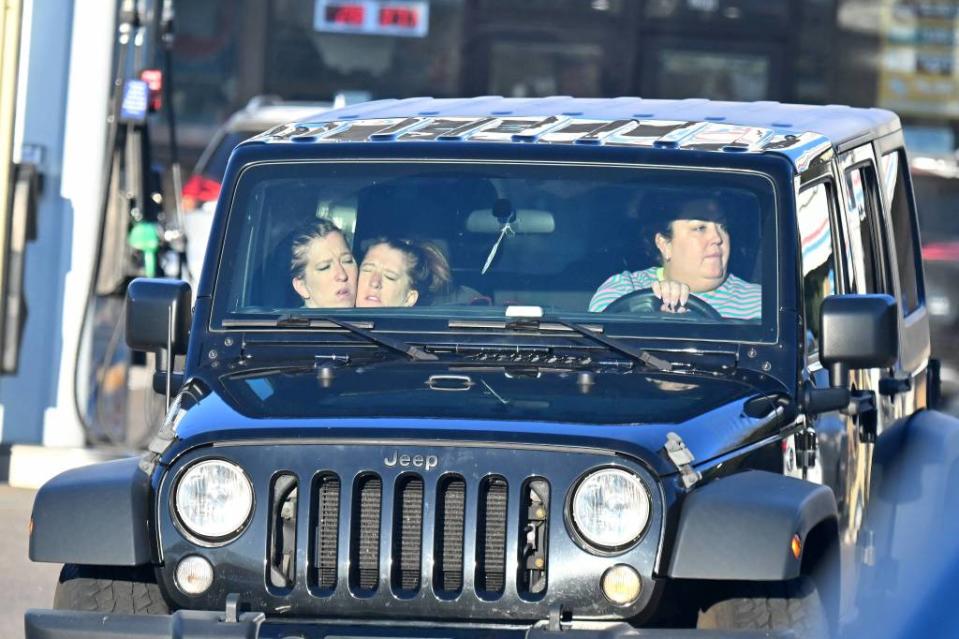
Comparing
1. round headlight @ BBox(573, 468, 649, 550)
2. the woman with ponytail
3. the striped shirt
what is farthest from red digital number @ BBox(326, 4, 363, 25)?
round headlight @ BBox(573, 468, 649, 550)

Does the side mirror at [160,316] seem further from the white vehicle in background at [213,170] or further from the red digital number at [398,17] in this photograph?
the red digital number at [398,17]

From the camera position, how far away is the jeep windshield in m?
5.77

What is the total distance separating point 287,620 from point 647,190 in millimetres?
1724

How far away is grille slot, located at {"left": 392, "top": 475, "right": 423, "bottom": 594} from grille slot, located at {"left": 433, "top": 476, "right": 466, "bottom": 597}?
0.15 ft

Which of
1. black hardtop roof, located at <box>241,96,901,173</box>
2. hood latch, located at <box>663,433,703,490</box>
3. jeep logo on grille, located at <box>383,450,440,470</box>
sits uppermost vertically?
black hardtop roof, located at <box>241,96,901,173</box>

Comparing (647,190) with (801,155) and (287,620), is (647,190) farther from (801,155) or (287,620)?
(287,620)

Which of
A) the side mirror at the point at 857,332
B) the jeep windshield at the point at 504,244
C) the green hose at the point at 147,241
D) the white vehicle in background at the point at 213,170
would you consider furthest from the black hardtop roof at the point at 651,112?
the white vehicle in background at the point at 213,170

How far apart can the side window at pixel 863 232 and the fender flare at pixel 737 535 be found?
5.57ft

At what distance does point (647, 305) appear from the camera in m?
5.75

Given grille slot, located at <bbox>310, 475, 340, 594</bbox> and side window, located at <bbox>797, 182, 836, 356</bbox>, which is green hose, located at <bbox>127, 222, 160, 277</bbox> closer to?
side window, located at <bbox>797, 182, 836, 356</bbox>

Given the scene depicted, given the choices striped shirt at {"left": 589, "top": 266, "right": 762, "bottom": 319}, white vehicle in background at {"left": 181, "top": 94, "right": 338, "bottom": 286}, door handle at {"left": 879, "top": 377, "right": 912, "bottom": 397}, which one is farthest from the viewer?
white vehicle in background at {"left": 181, "top": 94, "right": 338, "bottom": 286}

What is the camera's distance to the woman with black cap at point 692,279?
576 cm

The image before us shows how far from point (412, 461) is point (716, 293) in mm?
1221

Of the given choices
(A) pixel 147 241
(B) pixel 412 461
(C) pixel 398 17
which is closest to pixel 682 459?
(B) pixel 412 461
